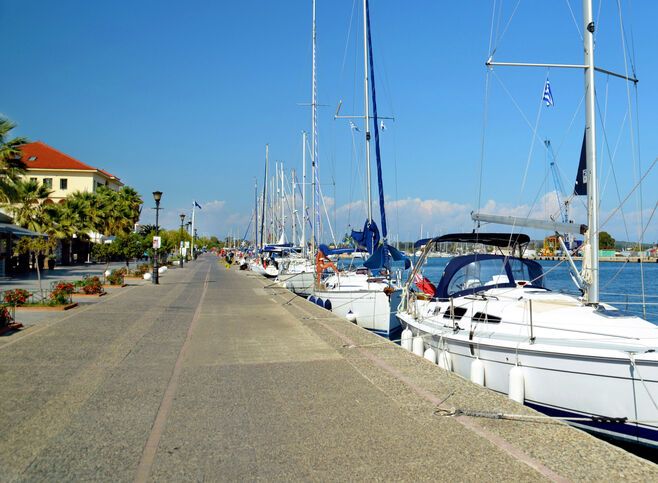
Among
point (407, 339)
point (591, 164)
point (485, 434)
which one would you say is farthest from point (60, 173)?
point (485, 434)

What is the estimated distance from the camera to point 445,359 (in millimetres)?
12336

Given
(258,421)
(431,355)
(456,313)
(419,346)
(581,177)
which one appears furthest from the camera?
(419,346)

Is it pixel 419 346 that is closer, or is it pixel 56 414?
pixel 56 414

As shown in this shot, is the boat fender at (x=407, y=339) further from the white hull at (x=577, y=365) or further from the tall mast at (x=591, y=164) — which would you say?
the tall mast at (x=591, y=164)

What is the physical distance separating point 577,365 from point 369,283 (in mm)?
16078

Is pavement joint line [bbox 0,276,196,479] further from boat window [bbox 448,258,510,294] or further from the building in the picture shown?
the building

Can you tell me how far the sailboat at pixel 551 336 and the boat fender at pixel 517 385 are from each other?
0.02 m

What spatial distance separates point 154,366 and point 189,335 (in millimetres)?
4045

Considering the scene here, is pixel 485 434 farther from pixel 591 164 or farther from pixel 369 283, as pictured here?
pixel 369 283

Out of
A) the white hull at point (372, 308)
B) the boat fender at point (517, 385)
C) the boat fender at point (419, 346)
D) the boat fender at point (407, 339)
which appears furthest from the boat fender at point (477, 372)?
the white hull at point (372, 308)

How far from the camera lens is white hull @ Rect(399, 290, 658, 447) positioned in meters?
8.19

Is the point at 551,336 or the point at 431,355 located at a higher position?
the point at 551,336

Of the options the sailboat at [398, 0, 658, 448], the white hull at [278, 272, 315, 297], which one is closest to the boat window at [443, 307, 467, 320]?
the sailboat at [398, 0, 658, 448]

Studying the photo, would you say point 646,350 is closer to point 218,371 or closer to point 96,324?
point 218,371
